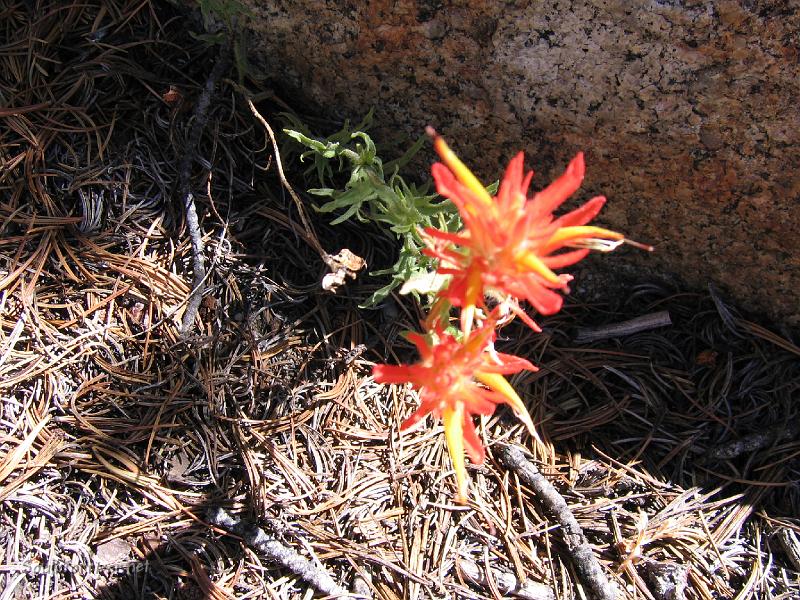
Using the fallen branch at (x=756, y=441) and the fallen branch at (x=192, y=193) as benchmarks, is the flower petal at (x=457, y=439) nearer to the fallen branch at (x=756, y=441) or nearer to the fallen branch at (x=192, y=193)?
the fallen branch at (x=192, y=193)

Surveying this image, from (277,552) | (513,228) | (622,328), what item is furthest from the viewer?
(622,328)

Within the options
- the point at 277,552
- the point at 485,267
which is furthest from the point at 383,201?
the point at 277,552

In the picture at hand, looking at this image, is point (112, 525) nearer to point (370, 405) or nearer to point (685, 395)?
point (370, 405)

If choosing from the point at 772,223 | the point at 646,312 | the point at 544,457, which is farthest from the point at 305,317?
the point at 772,223

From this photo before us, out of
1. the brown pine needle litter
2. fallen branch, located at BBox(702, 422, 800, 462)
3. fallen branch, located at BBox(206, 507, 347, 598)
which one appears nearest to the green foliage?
the brown pine needle litter

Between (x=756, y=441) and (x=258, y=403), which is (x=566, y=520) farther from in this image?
(x=258, y=403)

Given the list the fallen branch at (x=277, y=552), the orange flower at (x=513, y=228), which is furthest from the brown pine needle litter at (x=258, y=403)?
the orange flower at (x=513, y=228)
